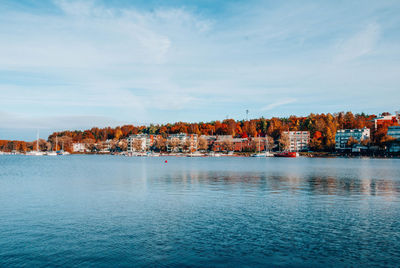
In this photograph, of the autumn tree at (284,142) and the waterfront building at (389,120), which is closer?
the autumn tree at (284,142)

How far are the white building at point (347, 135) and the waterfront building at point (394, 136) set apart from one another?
36.6 feet

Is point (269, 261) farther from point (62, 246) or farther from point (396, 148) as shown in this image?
point (396, 148)

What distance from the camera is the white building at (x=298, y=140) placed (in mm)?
187325

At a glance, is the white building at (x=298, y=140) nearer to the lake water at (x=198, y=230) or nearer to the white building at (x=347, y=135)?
the white building at (x=347, y=135)

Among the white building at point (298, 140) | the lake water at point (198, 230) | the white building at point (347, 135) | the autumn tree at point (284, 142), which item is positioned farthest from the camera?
the white building at point (298, 140)

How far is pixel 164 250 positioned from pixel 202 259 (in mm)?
1771

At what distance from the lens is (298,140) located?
190 m

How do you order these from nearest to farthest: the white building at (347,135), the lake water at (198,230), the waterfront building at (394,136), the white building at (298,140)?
1. the lake water at (198,230)
2. the waterfront building at (394,136)
3. the white building at (347,135)
4. the white building at (298,140)

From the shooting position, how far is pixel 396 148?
484ft

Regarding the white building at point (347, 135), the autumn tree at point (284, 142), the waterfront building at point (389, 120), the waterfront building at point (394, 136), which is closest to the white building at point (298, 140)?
the autumn tree at point (284, 142)

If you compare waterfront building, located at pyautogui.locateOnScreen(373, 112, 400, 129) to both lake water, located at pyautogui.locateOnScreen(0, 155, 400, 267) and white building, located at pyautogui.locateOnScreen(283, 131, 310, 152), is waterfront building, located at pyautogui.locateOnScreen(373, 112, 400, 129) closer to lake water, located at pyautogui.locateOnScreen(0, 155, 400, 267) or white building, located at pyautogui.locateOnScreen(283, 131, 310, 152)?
white building, located at pyautogui.locateOnScreen(283, 131, 310, 152)

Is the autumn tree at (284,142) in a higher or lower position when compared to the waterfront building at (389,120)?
lower

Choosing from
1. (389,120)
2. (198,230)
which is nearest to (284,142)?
(389,120)

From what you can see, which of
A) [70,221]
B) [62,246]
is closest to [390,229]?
[62,246]
